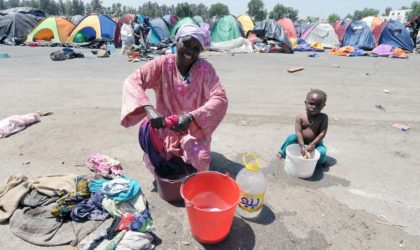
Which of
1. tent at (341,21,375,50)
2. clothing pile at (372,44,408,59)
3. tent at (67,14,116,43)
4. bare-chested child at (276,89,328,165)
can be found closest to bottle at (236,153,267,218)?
bare-chested child at (276,89,328,165)

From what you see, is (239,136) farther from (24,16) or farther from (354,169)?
(24,16)

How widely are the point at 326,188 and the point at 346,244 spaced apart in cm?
76

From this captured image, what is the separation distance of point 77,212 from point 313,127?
2.57 m

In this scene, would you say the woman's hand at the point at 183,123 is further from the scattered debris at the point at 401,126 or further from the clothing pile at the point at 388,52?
the clothing pile at the point at 388,52

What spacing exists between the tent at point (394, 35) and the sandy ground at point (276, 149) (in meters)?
8.01

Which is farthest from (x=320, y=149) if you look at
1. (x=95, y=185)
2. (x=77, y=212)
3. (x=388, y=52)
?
(x=388, y=52)

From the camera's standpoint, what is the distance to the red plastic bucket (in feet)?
6.41

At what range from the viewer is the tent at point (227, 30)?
14117 millimetres

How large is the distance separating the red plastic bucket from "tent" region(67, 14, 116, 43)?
45.6ft

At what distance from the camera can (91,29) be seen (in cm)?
1427

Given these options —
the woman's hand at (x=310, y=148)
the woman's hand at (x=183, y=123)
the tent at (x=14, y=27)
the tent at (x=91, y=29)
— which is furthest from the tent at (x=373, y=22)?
the tent at (x=14, y=27)

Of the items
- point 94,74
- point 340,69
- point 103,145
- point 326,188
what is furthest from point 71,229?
point 340,69

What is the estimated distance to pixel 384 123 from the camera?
4.57m

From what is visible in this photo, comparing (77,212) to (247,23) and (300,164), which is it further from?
(247,23)
